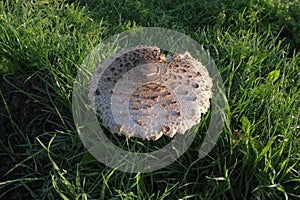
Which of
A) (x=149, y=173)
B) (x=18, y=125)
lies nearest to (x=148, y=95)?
(x=149, y=173)

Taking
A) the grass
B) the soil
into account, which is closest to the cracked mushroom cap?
the grass

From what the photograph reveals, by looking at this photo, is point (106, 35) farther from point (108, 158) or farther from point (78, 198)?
point (78, 198)

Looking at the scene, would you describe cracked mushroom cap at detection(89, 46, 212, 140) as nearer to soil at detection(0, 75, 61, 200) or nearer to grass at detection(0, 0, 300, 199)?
grass at detection(0, 0, 300, 199)

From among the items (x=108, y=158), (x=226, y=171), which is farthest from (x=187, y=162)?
(x=108, y=158)

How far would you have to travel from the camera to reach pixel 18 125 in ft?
6.79

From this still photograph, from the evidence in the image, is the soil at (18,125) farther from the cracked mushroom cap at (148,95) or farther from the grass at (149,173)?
the cracked mushroom cap at (148,95)

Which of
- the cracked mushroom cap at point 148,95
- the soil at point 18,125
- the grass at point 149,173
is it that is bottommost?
the soil at point 18,125

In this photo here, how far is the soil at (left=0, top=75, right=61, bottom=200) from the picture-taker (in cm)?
184

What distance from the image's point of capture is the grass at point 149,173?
171cm

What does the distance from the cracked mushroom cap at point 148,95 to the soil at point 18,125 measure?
0.45 metres

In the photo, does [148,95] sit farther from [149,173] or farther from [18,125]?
[18,125]

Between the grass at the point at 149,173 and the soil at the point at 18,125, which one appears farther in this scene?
the soil at the point at 18,125

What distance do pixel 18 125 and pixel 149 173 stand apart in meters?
0.80

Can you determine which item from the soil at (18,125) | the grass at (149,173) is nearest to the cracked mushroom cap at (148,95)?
the grass at (149,173)
